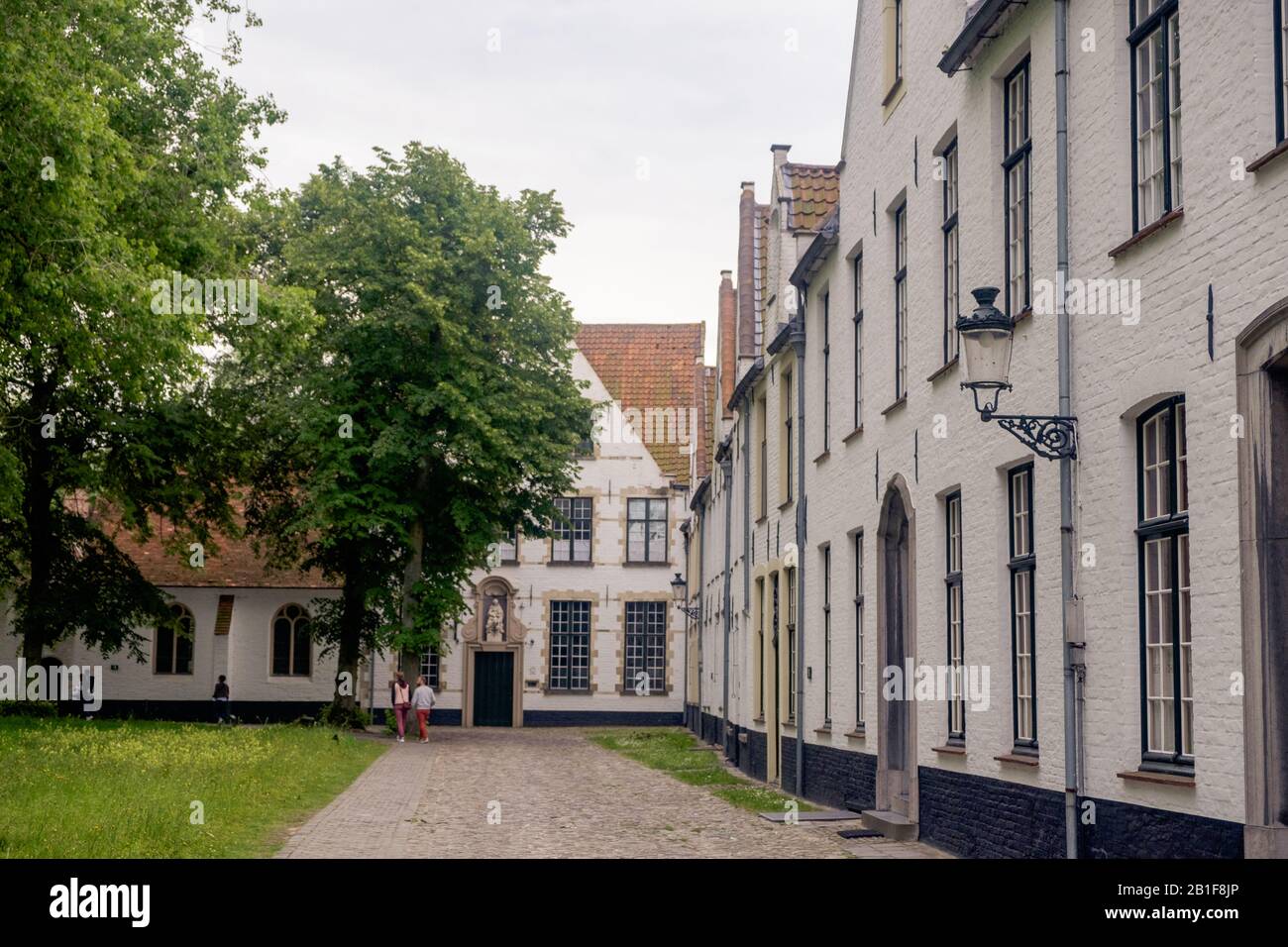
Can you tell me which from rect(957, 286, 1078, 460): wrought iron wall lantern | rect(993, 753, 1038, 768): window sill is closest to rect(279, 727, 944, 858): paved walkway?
rect(993, 753, 1038, 768): window sill

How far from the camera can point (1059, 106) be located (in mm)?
10789

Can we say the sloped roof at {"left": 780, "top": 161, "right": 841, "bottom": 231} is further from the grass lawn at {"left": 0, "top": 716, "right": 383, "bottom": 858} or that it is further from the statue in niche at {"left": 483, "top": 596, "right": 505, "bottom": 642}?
the statue in niche at {"left": 483, "top": 596, "right": 505, "bottom": 642}

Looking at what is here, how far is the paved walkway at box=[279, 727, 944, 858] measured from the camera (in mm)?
13023

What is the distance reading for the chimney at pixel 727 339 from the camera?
3319 cm

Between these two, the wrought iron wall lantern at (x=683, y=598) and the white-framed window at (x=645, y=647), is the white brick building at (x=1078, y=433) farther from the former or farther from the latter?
the white-framed window at (x=645, y=647)

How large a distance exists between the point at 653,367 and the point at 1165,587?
43360 mm

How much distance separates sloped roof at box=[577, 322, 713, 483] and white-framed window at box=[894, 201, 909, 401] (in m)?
32.9

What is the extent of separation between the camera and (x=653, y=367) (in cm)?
5231

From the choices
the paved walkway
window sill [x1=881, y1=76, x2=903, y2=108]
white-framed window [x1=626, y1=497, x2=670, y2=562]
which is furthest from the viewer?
white-framed window [x1=626, y1=497, x2=670, y2=562]

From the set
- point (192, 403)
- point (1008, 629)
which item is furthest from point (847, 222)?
point (192, 403)

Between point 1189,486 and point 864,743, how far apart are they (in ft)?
29.4

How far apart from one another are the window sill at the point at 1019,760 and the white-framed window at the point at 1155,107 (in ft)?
13.2

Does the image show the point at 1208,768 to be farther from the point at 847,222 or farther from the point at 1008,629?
the point at 847,222

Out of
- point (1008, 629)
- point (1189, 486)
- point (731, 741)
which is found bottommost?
point (731, 741)
